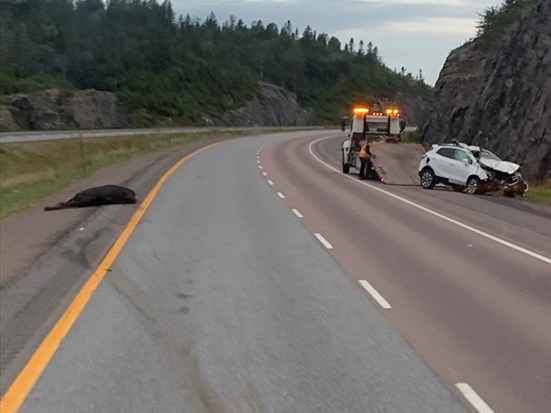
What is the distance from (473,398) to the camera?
742 cm

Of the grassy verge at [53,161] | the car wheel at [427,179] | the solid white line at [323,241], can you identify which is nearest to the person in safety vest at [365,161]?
the car wheel at [427,179]

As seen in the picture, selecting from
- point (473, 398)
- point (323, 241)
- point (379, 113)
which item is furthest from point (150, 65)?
point (473, 398)

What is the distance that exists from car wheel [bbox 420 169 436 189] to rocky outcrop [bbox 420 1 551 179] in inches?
175

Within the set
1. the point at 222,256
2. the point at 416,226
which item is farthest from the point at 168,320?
the point at 416,226

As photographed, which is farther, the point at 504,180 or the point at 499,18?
the point at 499,18

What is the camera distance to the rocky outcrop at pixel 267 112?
5080 inches

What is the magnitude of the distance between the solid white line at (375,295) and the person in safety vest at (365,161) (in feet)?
85.1

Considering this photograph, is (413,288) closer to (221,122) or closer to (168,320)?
(168,320)

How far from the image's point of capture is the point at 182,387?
7.58m

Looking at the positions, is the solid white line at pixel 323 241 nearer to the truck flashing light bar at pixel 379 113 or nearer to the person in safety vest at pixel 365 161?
the person in safety vest at pixel 365 161

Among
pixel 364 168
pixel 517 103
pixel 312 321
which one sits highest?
pixel 312 321

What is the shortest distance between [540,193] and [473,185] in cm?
241

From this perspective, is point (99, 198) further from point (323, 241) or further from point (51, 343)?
point (51, 343)

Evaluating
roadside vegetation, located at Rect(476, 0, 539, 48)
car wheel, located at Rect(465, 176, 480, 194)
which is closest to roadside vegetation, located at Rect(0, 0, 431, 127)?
roadside vegetation, located at Rect(476, 0, 539, 48)
